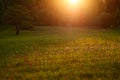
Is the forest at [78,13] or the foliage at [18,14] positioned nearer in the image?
the foliage at [18,14]

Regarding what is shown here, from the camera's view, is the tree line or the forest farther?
the forest

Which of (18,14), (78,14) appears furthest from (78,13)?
(18,14)

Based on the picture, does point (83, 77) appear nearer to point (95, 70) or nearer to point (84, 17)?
point (95, 70)

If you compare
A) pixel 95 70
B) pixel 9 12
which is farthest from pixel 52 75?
pixel 9 12

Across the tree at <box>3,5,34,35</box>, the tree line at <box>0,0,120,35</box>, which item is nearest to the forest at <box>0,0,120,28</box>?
the tree line at <box>0,0,120,35</box>

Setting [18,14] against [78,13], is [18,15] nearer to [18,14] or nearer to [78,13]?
[18,14]

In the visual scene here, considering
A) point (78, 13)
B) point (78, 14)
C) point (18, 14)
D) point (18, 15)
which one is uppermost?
point (78, 13)

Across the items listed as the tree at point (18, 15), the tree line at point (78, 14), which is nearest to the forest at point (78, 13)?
the tree line at point (78, 14)

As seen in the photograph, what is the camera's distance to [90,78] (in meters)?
10.6

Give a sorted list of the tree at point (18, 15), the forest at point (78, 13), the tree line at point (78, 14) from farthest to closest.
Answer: the forest at point (78, 13), the tree line at point (78, 14), the tree at point (18, 15)

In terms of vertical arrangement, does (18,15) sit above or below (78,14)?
below

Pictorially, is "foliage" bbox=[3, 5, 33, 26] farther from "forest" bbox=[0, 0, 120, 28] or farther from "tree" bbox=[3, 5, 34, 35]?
"forest" bbox=[0, 0, 120, 28]

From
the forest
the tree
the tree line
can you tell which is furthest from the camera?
the forest

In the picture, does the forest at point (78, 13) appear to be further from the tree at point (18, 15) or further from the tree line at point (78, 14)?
the tree at point (18, 15)
